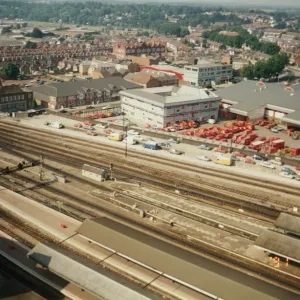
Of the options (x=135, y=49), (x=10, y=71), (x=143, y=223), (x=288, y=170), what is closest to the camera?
(x=143, y=223)

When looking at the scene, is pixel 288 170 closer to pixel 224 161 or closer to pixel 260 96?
pixel 224 161

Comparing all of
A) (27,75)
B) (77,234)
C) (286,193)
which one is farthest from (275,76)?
(77,234)

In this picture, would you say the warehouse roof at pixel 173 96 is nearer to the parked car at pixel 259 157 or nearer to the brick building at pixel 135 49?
the parked car at pixel 259 157

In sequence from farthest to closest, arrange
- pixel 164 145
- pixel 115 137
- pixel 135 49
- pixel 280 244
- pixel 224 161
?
pixel 135 49, pixel 115 137, pixel 164 145, pixel 224 161, pixel 280 244

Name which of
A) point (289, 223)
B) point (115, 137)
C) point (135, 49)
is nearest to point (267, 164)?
point (289, 223)

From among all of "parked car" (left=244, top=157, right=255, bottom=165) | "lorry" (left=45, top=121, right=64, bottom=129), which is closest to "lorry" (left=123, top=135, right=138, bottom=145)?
"lorry" (left=45, top=121, right=64, bottom=129)

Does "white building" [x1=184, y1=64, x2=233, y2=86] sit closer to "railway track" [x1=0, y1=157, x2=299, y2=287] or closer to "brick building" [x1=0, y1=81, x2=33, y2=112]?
"brick building" [x1=0, y1=81, x2=33, y2=112]
